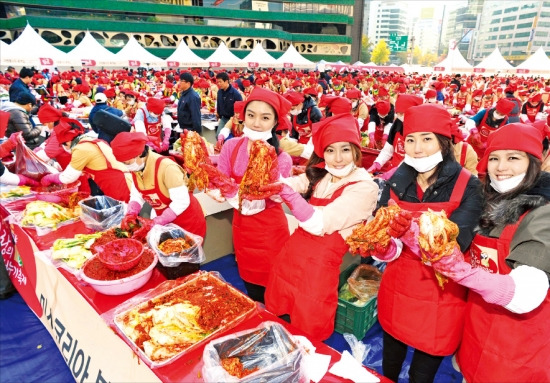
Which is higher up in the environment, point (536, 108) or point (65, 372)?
point (536, 108)

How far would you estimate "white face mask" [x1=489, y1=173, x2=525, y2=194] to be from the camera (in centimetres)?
154

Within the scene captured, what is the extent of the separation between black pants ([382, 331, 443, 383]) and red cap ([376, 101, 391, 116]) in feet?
14.5

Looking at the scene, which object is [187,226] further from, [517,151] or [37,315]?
[517,151]

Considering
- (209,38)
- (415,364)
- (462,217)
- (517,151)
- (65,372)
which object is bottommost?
(65,372)

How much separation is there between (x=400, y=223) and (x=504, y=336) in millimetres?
755

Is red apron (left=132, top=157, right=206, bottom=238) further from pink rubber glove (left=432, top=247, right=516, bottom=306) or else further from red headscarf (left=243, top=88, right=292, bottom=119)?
pink rubber glove (left=432, top=247, right=516, bottom=306)

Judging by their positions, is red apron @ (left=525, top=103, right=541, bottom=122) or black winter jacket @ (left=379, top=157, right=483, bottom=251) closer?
black winter jacket @ (left=379, top=157, right=483, bottom=251)

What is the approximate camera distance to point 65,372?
106 inches

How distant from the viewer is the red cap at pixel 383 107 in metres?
5.72

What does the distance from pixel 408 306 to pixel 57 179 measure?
11.9 feet

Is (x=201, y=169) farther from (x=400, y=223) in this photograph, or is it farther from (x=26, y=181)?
(x=26, y=181)

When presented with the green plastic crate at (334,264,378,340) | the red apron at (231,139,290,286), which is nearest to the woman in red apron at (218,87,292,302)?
the red apron at (231,139,290,286)

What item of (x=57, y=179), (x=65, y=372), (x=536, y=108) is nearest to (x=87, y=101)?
(x=57, y=179)

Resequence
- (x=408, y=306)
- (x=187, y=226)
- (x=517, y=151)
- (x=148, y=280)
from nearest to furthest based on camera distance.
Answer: (x=517, y=151), (x=408, y=306), (x=148, y=280), (x=187, y=226)
